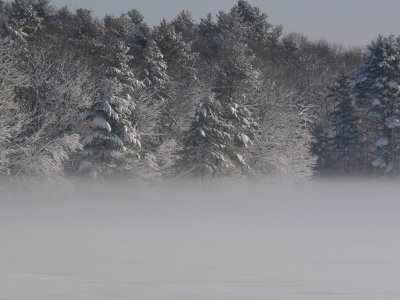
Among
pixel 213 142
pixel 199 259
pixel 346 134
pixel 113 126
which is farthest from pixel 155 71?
pixel 199 259

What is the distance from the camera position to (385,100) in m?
51.5

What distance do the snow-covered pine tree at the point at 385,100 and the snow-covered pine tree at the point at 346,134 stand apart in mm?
5063

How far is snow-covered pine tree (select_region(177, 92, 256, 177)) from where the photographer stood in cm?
3931

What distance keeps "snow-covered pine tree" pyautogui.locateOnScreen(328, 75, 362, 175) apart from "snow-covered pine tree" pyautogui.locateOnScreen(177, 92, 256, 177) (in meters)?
20.0

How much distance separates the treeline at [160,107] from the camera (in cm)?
3569

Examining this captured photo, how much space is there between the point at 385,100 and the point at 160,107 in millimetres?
18082

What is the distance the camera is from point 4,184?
3388 centimetres

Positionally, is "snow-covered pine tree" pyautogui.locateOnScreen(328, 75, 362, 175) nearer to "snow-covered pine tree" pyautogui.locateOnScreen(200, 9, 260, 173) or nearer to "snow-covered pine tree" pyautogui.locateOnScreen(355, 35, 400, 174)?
"snow-covered pine tree" pyautogui.locateOnScreen(355, 35, 400, 174)

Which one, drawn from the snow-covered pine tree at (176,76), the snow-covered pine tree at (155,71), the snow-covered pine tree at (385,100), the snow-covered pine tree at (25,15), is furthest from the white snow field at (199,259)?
the snow-covered pine tree at (25,15)

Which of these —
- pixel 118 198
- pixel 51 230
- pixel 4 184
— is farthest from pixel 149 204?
pixel 51 230

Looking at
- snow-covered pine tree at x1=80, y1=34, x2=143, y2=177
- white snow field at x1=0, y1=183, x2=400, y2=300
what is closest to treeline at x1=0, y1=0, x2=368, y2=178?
snow-covered pine tree at x1=80, y1=34, x2=143, y2=177

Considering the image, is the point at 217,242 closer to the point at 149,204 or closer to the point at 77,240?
the point at 77,240

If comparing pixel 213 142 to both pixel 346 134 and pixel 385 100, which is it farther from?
pixel 346 134

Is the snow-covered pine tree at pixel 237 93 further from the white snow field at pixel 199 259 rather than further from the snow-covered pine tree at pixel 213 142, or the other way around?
the white snow field at pixel 199 259
